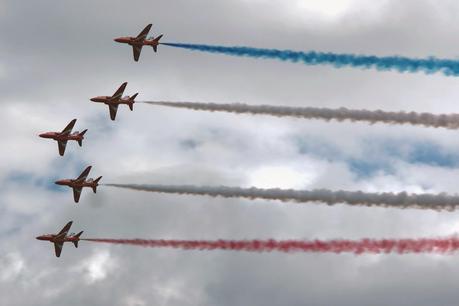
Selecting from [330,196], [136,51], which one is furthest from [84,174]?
[330,196]

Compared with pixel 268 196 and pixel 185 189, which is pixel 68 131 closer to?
pixel 185 189

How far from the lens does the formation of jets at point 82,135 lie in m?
141

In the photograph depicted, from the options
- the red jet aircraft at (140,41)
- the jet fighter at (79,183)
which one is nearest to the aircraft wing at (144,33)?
the red jet aircraft at (140,41)

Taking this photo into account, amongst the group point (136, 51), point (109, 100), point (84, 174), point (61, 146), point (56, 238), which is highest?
point (136, 51)

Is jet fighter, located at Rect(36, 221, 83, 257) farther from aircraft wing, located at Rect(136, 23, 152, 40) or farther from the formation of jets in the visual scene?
aircraft wing, located at Rect(136, 23, 152, 40)

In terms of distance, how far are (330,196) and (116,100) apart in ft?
182

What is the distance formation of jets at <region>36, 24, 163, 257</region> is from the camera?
14100 centimetres

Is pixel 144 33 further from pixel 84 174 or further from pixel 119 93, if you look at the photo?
pixel 84 174

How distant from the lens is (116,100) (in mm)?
145625

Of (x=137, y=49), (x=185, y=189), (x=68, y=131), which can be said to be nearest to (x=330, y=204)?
(x=185, y=189)

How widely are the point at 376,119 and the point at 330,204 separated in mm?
10093

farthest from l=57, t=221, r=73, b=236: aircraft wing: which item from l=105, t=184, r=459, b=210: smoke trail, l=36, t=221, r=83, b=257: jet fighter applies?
l=105, t=184, r=459, b=210: smoke trail

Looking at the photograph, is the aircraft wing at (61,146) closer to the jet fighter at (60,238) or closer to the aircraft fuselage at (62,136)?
the aircraft fuselage at (62,136)

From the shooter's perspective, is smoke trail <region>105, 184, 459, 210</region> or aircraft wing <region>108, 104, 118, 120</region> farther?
aircraft wing <region>108, 104, 118, 120</region>
